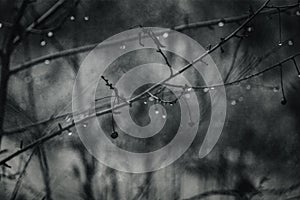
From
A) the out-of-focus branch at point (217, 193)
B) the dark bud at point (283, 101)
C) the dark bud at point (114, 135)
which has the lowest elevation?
the out-of-focus branch at point (217, 193)

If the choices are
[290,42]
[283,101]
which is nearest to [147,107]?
[283,101]

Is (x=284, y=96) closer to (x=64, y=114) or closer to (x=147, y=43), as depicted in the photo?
(x=147, y=43)

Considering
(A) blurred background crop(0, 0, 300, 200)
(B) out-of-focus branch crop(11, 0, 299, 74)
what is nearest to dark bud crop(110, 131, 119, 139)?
(A) blurred background crop(0, 0, 300, 200)

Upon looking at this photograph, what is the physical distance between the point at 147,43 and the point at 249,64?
0.55 metres

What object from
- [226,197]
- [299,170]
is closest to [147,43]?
[226,197]

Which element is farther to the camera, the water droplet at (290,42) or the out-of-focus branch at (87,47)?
the water droplet at (290,42)

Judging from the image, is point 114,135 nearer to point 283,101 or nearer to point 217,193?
point 217,193

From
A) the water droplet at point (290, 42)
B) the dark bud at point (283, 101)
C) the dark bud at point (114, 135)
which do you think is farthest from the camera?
the water droplet at point (290, 42)

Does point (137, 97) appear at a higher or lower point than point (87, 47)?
lower

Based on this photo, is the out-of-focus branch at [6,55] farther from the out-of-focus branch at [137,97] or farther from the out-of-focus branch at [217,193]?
the out-of-focus branch at [217,193]

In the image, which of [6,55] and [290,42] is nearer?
[6,55]

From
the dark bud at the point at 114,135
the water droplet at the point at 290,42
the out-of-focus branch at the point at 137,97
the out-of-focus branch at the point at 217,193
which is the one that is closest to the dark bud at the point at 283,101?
the water droplet at the point at 290,42

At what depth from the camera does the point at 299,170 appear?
88.7 inches

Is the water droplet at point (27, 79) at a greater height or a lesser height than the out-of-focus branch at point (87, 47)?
lesser
